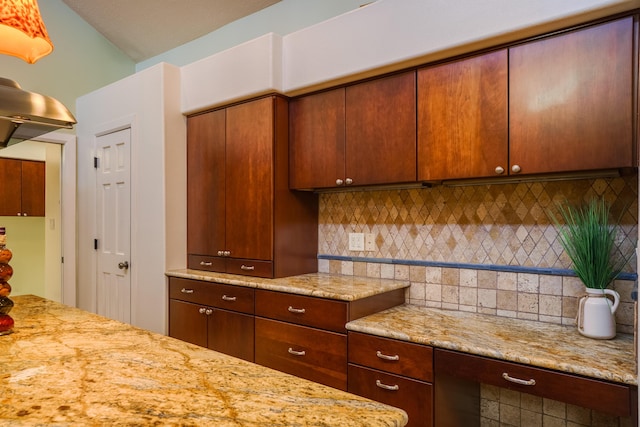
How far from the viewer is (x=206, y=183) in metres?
3.03

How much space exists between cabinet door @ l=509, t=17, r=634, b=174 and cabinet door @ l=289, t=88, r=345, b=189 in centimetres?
95

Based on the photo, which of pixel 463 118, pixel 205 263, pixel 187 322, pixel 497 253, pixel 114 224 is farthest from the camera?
pixel 114 224

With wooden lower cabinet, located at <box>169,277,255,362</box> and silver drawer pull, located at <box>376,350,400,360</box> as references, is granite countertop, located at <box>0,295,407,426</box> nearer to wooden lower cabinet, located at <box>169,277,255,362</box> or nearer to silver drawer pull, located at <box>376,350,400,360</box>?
silver drawer pull, located at <box>376,350,400,360</box>

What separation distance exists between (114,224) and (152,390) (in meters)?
2.97

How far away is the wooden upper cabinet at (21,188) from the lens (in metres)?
5.69

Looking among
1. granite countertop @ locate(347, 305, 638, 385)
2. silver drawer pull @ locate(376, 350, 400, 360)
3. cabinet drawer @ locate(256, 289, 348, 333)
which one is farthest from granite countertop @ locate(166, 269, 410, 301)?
silver drawer pull @ locate(376, 350, 400, 360)

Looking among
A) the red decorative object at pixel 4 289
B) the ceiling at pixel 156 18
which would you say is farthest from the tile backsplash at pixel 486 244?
the ceiling at pixel 156 18

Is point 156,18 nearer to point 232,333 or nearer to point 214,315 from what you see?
point 214,315

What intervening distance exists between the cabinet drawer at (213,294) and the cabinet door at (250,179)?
0.82 feet

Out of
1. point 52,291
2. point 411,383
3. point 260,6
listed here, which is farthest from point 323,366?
point 52,291

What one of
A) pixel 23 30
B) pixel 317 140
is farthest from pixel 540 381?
pixel 23 30

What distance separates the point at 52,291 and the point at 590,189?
16.6 ft

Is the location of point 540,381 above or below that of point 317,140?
below

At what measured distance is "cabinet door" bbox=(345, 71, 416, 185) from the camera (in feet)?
6.97
